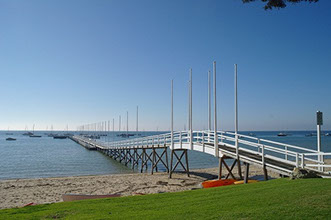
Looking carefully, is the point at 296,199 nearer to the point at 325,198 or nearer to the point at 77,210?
the point at 325,198

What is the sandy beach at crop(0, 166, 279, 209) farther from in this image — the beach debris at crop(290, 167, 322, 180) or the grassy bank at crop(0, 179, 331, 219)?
the grassy bank at crop(0, 179, 331, 219)

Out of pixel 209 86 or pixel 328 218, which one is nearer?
pixel 328 218

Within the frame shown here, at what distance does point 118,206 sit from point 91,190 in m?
10.7

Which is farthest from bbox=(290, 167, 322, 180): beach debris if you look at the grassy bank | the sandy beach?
the sandy beach

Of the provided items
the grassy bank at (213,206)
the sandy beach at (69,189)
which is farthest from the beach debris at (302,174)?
the sandy beach at (69,189)

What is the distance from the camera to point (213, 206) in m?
6.23

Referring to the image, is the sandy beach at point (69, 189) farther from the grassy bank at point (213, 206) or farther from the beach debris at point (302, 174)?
the grassy bank at point (213, 206)

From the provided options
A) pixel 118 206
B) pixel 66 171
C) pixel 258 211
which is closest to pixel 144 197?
pixel 118 206

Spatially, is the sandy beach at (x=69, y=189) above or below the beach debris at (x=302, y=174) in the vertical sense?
below

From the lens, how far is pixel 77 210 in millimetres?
6762

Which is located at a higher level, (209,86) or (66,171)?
(209,86)

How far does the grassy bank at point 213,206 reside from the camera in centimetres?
549

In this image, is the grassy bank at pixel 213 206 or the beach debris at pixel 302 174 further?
the beach debris at pixel 302 174

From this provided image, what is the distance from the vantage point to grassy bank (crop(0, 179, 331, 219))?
18.0ft
